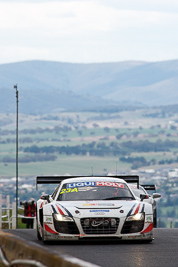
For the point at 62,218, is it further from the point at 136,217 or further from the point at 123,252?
the point at 123,252

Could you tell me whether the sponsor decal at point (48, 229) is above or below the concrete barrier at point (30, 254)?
below

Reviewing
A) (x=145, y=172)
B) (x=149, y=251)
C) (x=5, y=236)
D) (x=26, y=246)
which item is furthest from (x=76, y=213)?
(x=145, y=172)

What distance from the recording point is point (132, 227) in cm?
1462

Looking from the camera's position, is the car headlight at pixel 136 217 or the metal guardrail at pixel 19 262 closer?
the metal guardrail at pixel 19 262

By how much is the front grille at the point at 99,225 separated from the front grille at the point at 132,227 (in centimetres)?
17

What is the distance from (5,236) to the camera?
8.73 metres

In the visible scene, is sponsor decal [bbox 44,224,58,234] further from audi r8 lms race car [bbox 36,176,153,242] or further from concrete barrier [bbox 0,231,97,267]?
concrete barrier [bbox 0,231,97,267]

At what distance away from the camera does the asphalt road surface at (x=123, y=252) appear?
11.7 metres

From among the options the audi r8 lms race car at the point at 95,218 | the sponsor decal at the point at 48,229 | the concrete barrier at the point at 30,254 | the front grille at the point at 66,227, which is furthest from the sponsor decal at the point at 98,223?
the concrete barrier at the point at 30,254

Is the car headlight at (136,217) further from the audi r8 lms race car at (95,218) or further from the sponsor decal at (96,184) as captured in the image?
the sponsor decal at (96,184)

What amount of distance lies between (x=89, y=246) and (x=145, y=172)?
17181 centimetres

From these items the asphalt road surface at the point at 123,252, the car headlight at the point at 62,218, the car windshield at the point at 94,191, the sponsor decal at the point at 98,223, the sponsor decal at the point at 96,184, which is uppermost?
the sponsor decal at the point at 96,184

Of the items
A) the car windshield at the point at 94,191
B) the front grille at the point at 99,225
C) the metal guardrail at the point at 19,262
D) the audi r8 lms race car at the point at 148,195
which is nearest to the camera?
the metal guardrail at the point at 19,262

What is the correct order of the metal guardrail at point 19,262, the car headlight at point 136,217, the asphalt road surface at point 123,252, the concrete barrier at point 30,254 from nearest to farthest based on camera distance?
the concrete barrier at point 30,254
the metal guardrail at point 19,262
the asphalt road surface at point 123,252
the car headlight at point 136,217
